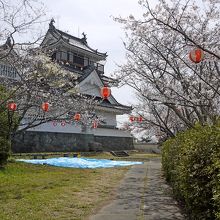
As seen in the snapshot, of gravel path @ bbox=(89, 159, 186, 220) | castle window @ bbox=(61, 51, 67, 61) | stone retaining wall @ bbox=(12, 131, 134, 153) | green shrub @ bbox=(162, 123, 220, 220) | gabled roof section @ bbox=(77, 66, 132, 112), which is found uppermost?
castle window @ bbox=(61, 51, 67, 61)

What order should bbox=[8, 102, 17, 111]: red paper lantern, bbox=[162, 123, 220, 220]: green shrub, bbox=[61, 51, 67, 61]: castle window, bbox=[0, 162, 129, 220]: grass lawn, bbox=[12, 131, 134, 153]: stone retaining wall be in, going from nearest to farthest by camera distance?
bbox=[162, 123, 220, 220]: green shrub → bbox=[0, 162, 129, 220]: grass lawn → bbox=[8, 102, 17, 111]: red paper lantern → bbox=[12, 131, 134, 153]: stone retaining wall → bbox=[61, 51, 67, 61]: castle window

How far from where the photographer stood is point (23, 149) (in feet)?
94.4

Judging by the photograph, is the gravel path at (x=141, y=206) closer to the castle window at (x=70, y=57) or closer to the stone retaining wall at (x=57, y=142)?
the stone retaining wall at (x=57, y=142)

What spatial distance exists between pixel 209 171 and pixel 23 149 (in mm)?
25437

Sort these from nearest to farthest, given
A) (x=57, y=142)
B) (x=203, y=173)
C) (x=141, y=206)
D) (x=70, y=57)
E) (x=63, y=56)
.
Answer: (x=203, y=173)
(x=141, y=206)
(x=57, y=142)
(x=63, y=56)
(x=70, y=57)

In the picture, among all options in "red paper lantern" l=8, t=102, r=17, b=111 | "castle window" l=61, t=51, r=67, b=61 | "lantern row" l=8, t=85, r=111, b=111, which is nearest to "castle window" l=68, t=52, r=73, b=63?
"castle window" l=61, t=51, r=67, b=61

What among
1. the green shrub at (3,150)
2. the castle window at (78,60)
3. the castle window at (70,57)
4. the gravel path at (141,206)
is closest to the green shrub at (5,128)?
the green shrub at (3,150)

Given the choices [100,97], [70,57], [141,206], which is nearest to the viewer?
[141,206]

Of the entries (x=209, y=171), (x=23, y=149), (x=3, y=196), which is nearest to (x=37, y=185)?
(x=3, y=196)

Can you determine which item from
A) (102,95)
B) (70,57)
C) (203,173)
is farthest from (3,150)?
(70,57)

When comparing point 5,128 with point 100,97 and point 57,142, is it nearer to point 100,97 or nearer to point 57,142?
point 57,142

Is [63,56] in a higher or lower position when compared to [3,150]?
higher

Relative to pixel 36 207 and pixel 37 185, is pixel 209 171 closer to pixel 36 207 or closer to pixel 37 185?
pixel 36 207

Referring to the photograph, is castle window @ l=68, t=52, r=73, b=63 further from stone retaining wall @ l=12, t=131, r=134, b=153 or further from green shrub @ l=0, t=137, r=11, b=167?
green shrub @ l=0, t=137, r=11, b=167
